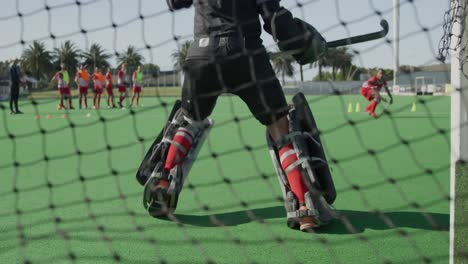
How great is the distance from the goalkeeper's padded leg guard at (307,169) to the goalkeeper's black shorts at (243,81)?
10.8 inches

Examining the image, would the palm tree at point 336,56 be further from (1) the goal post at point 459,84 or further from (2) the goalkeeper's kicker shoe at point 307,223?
(2) the goalkeeper's kicker shoe at point 307,223

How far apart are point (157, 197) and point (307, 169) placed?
0.99m

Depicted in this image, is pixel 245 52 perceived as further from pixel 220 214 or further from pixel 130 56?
pixel 130 56

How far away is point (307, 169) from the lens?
364 centimetres

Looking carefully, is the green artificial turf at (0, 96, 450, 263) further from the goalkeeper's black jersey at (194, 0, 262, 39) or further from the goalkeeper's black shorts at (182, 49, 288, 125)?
the goalkeeper's black jersey at (194, 0, 262, 39)

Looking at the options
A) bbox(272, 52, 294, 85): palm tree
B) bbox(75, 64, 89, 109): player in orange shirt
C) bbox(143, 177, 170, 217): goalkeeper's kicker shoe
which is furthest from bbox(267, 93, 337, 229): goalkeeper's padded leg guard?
bbox(75, 64, 89, 109): player in orange shirt

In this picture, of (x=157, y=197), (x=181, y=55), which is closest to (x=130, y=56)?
(x=181, y=55)

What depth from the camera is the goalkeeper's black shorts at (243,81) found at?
10.8ft

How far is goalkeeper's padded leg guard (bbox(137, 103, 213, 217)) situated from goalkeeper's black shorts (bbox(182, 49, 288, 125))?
0.47 metres

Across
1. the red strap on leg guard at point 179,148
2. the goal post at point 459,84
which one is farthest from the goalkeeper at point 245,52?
the goal post at point 459,84

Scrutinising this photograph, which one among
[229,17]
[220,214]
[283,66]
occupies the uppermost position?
[229,17]

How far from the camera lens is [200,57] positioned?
3.37 meters

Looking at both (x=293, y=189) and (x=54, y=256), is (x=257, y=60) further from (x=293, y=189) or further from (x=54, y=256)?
(x=54, y=256)

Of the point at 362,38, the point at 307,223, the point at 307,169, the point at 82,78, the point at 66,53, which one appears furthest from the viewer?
the point at 82,78
